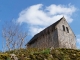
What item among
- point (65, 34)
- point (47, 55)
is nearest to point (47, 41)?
point (47, 55)

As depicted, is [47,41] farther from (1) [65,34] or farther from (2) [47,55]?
(1) [65,34]

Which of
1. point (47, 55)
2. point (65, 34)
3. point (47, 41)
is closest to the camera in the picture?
point (47, 55)

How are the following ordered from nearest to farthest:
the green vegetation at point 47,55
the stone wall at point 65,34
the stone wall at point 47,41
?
the green vegetation at point 47,55 < the stone wall at point 47,41 < the stone wall at point 65,34

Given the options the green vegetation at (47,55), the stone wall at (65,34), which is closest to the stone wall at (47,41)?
the stone wall at (65,34)

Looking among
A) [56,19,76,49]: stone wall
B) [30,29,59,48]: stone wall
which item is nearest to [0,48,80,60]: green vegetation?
[30,29,59,48]: stone wall

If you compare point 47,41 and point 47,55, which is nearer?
point 47,55

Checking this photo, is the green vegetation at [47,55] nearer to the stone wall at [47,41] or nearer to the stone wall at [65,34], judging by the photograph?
the stone wall at [47,41]

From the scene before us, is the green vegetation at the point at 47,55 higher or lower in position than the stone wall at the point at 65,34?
lower

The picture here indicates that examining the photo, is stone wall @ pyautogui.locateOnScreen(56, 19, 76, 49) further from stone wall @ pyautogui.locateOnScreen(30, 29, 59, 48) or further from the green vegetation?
the green vegetation

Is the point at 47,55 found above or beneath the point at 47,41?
beneath

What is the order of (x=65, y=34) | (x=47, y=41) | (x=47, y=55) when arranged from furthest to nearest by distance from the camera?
(x=65, y=34) → (x=47, y=41) → (x=47, y=55)

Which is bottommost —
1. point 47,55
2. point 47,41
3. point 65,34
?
point 47,55

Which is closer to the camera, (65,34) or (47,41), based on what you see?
(47,41)

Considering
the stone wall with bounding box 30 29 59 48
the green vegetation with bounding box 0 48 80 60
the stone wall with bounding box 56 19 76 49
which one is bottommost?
the green vegetation with bounding box 0 48 80 60
